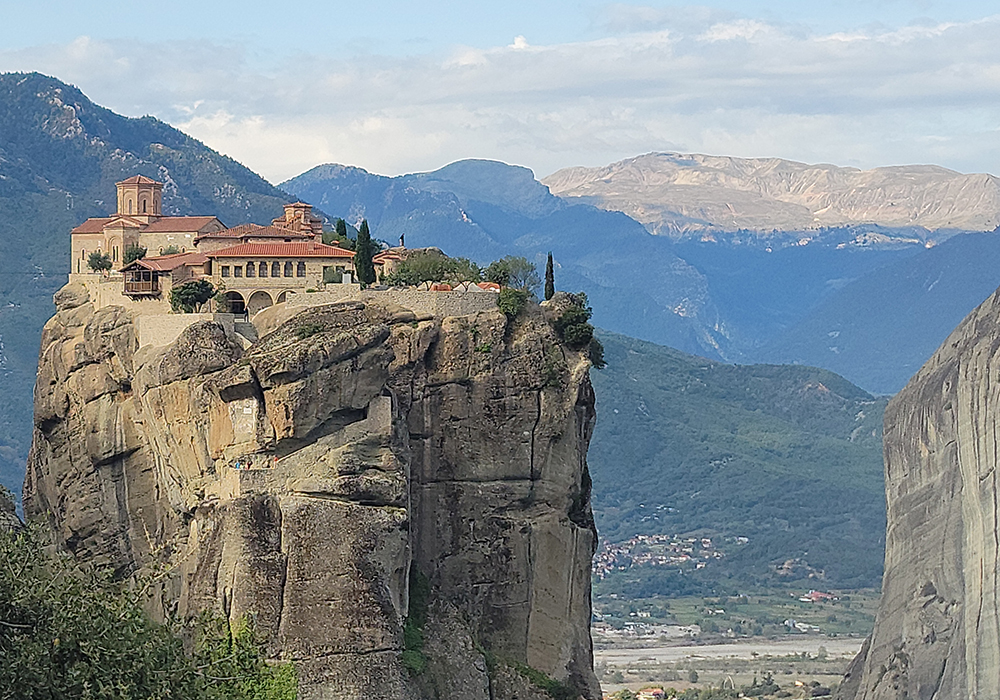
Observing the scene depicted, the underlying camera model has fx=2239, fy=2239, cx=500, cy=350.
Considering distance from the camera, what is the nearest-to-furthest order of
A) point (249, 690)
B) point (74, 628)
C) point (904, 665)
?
point (74, 628) < point (249, 690) < point (904, 665)

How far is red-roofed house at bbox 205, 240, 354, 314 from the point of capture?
244 ft

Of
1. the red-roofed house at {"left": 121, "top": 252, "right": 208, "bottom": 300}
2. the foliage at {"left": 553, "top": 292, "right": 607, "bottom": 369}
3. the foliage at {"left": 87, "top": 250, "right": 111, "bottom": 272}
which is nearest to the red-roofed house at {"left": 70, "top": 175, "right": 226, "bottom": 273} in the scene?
the foliage at {"left": 87, "top": 250, "right": 111, "bottom": 272}

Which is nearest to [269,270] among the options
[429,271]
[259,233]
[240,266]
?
[240,266]

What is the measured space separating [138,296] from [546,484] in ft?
52.1

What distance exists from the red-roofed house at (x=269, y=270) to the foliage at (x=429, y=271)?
1766mm

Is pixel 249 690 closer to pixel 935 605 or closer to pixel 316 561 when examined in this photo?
pixel 316 561

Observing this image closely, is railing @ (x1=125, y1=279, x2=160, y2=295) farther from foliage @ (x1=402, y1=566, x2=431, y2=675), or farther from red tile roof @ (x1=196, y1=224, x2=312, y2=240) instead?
foliage @ (x1=402, y1=566, x2=431, y2=675)

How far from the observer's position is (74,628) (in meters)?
43.5

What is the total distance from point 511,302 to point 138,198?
2522cm

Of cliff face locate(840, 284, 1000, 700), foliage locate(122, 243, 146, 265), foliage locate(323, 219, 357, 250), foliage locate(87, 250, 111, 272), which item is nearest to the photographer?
foliage locate(323, 219, 357, 250)

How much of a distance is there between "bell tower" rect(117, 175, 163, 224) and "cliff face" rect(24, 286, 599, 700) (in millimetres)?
10507

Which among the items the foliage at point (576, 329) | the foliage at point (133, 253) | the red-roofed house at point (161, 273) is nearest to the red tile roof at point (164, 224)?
the foliage at point (133, 253)

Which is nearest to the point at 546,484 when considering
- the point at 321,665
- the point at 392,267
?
the point at 392,267

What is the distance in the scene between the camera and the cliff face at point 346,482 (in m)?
59.9
